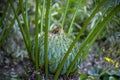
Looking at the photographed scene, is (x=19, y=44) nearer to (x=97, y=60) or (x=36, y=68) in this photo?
(x=97, y=60)

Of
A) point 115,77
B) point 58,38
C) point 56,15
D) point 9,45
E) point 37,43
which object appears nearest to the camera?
point 37,43

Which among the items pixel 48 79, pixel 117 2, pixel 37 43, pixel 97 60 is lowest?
pixel 97 60

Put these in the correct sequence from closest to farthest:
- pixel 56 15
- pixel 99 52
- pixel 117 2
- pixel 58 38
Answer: pixel 117 2, pixel 58 38, pixel 99 52, pixel 56 15

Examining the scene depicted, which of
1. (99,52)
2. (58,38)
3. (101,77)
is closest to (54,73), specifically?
(58,38)

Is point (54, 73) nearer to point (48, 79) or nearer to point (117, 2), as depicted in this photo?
point (48, 79)

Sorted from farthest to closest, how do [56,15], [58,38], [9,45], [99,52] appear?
1. [56,15]
2. [99,52]
3. [9,45]
4. [58,38]

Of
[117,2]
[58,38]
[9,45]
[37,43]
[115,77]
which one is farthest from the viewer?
[9,45]

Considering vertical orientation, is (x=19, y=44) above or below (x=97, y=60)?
above

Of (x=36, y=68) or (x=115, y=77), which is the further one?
(x=115, y=77)

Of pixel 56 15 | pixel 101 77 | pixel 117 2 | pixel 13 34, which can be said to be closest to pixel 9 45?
pixel 13 34
